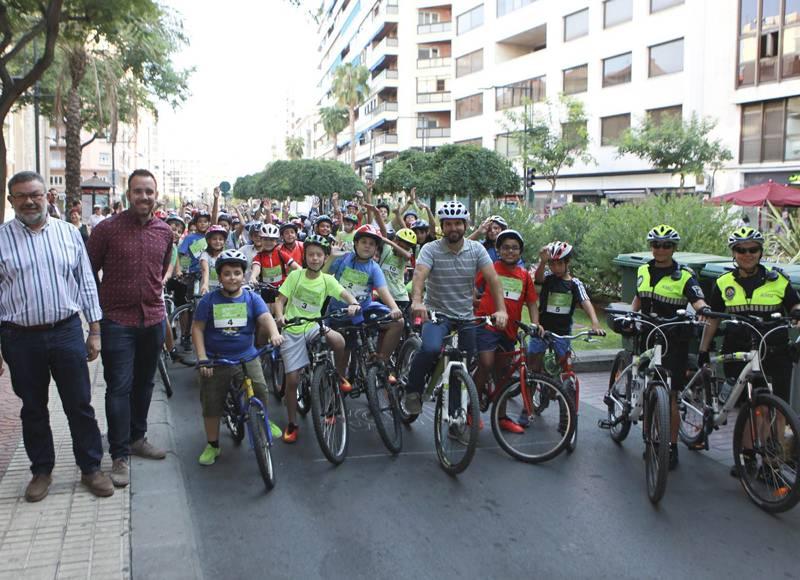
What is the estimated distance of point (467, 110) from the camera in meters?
53.0

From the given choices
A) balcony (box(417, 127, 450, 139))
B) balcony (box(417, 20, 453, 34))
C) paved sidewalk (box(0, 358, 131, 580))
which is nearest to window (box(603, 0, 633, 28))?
balcony (box(417, 127, 450, 139))

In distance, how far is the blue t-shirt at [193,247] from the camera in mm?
10156

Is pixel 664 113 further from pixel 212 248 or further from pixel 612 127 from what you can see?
pixel 212 248

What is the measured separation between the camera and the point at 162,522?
4523 millimetres

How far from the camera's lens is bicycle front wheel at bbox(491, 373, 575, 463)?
593cm

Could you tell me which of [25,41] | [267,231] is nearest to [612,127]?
[25,41]

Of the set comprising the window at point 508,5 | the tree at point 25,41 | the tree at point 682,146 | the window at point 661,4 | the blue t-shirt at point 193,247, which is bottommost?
the blue t-shirt at point 193,247

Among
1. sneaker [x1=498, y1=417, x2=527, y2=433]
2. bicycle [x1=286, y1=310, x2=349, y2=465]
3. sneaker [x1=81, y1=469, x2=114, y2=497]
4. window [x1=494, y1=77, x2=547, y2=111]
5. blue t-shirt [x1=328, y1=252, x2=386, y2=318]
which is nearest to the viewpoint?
sneaker [x1=81, y1=469, x2=114, y2=497]

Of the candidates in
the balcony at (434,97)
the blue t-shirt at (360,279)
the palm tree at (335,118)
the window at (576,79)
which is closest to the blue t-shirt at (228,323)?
the blue t-shirt at (360,279)

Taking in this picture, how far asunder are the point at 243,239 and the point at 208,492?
779 cm

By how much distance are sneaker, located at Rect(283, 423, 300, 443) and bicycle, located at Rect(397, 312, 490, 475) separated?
1.28 m

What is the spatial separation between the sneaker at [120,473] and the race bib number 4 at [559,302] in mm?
3726

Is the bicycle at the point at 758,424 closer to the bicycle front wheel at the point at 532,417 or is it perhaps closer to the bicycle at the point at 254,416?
the bicycle front wheel at the point at 532,417

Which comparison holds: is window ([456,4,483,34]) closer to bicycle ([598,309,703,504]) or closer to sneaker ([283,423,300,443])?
bicycle ([598,309,703,504])
